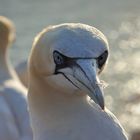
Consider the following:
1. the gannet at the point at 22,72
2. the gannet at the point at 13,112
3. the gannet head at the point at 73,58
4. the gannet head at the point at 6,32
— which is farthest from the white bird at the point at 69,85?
the gannet at the point at 22,72

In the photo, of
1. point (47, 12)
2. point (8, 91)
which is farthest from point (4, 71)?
point (47, 12)

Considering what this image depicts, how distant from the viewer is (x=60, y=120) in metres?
2.31

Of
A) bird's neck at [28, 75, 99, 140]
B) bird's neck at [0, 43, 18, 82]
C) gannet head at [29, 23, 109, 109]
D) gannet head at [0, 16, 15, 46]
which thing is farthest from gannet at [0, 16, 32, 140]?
gannet head at [29, 23, 109, 109]

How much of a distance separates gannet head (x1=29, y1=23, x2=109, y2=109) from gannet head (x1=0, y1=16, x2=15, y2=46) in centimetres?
306

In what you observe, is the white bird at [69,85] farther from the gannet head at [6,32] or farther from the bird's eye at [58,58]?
the gannet head at [6,32]

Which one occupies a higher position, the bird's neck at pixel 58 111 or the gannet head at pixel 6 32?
the gannet head at pixel 6 32

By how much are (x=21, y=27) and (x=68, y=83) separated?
19.0ft

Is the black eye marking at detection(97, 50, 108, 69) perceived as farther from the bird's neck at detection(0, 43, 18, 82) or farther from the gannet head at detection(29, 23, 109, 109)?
the bird's neck at detection(0, 43, 18, 82)

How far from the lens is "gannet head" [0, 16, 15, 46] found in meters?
5.30

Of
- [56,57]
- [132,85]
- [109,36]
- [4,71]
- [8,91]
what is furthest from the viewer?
[109,36]

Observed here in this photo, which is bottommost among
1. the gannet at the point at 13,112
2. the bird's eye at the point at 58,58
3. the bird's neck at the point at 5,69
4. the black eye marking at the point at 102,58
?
the black eye marking at the point at 102,58

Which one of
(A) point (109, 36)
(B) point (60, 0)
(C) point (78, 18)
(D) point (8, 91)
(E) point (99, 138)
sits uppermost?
(B) point (60, 0)

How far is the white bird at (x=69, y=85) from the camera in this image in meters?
2.10

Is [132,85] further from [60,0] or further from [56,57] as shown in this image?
[56,57]
